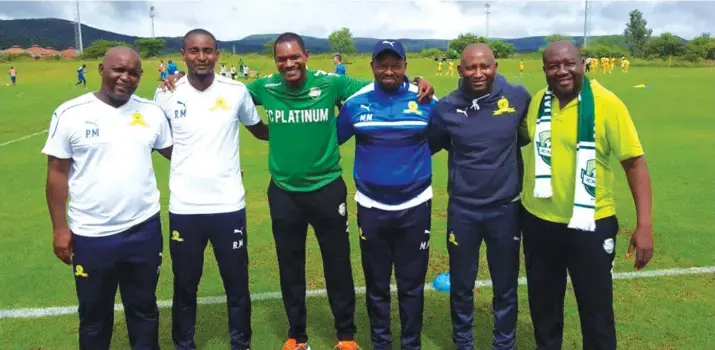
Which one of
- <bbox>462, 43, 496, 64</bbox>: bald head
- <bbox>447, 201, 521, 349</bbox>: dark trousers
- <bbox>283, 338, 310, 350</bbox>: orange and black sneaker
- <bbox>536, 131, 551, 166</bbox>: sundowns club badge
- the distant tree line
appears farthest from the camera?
the distant tree line

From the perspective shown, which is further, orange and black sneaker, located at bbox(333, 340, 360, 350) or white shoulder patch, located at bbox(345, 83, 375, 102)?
orange and black sneaker, located at bbox(333, 340, 360, 350)

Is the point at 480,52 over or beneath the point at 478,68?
over

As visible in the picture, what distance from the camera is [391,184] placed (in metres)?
4.24

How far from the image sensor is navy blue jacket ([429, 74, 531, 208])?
4055mm

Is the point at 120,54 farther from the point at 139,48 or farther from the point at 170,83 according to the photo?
the point at 139,48

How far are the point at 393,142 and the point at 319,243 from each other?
1.08 meters

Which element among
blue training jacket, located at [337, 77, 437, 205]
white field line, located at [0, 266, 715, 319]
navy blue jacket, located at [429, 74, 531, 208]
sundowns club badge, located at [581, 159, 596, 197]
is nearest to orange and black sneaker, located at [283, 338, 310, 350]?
white field line, located at [0, 266, 715, 319]

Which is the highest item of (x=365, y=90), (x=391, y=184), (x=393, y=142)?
(x=365, y=90)

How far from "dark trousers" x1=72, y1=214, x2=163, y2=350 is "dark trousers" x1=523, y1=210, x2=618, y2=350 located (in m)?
2.64

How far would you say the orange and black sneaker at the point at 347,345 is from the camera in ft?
15.3

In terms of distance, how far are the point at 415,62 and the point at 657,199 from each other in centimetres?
5301

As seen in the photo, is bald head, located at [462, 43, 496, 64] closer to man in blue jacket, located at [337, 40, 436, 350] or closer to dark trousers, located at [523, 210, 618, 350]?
man in blue jacket, located at [337, 40, 436, 350]

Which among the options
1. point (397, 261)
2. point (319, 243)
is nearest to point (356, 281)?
point (319, 243)

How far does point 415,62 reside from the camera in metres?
60.5
